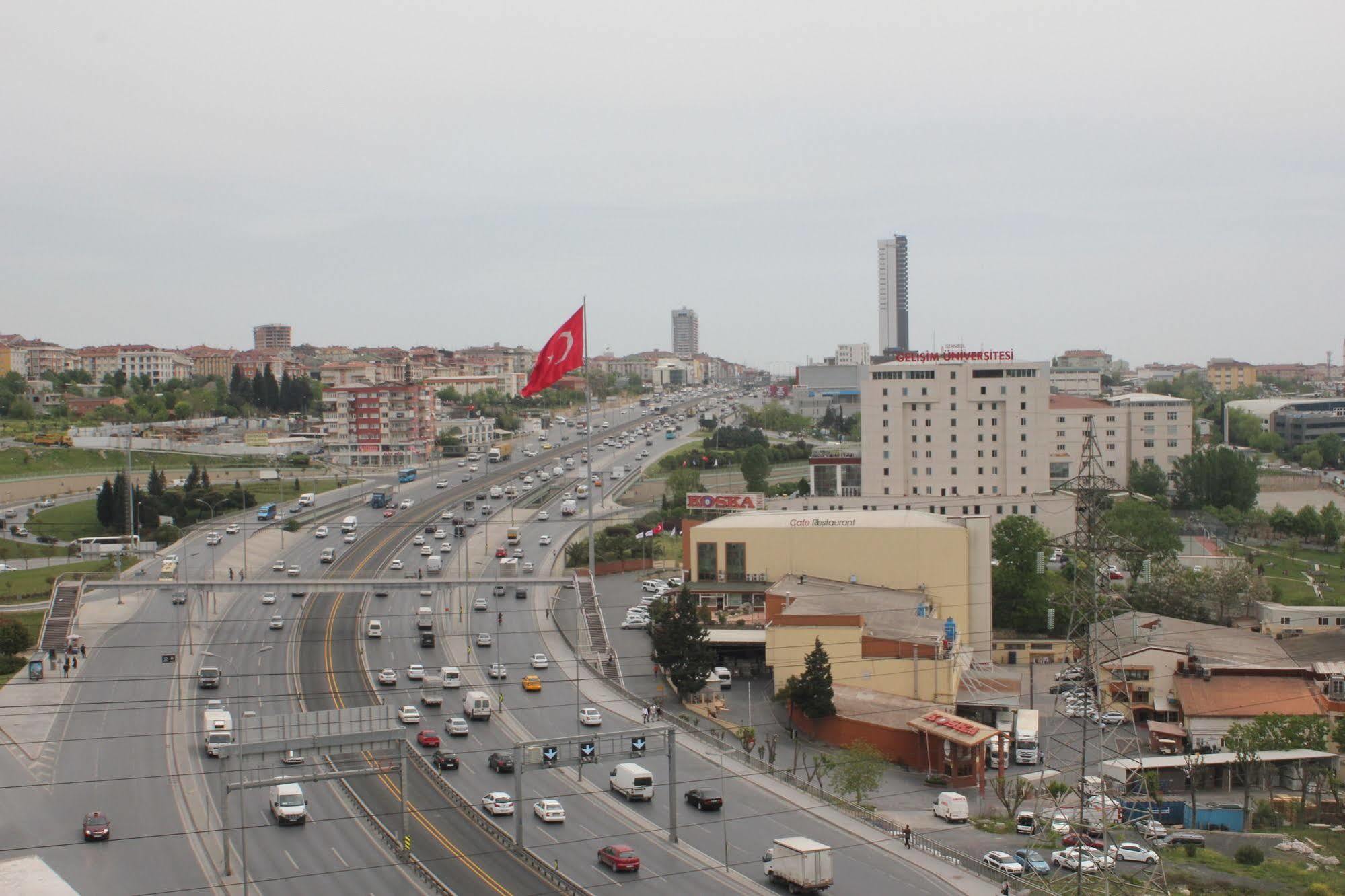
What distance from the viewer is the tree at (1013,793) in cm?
1297

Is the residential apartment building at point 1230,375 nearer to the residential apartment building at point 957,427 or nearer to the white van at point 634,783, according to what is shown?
the residential apartment building at point 957,427

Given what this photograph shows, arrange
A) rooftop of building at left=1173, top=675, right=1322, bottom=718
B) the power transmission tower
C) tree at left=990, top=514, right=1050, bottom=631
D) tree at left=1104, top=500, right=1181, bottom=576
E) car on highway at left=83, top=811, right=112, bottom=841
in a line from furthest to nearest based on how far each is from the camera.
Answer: tree at left=1104, top=500, right=1181, bottom=576, tree at left=990, top=514, right=1050, bottom=631, rooftop of building at left=1173, top=675, right=1322, bottom=718, car on highway at left=83, top=811, right=112, bottom=841, the power transmission tower

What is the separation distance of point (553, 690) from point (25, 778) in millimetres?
6341

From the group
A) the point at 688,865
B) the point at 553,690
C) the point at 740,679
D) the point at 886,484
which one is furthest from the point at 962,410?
the point at 688,865

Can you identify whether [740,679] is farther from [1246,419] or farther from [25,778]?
[1246,419]

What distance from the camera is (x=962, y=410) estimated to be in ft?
104

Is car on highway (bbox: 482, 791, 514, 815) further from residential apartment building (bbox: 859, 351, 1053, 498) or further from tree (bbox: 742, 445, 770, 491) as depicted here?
tree (bbox: 742, 445, 770, 491)

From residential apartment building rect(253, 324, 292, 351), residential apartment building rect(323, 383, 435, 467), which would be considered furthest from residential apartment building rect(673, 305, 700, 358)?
residential apartment building rect(323, 383, 435, 467)

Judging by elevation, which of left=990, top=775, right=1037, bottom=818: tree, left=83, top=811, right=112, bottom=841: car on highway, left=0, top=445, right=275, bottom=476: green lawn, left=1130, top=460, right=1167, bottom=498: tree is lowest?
left=990, top=775, right=1037, bottom=818: tree

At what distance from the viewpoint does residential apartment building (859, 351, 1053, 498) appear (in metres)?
31.2

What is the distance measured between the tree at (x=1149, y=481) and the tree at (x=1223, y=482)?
2.88ft

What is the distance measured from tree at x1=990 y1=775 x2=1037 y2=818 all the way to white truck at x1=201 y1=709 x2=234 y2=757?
8.05 meters

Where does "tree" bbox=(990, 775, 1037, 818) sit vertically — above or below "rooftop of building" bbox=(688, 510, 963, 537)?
below

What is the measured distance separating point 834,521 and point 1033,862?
10.0 m
